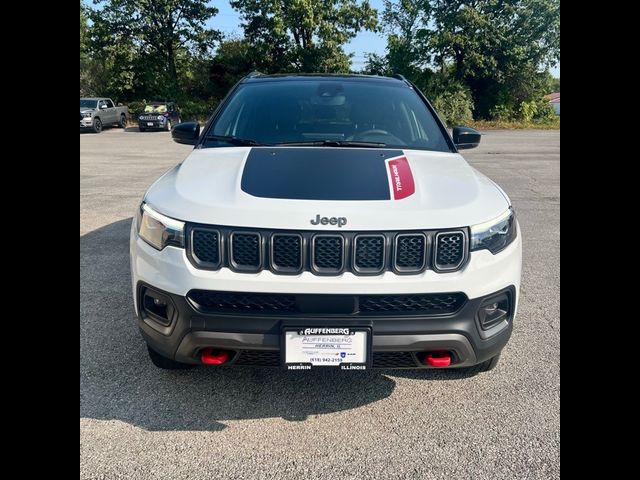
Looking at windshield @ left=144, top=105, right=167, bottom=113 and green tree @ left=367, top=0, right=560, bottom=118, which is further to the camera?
green tree @ left=367, top=0, right=560, bottom=118

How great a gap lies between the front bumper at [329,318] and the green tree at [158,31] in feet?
116

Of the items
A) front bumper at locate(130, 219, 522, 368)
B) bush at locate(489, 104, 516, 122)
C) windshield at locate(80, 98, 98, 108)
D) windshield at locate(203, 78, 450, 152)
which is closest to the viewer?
front bumper at locate(130, 219, 522, 368)

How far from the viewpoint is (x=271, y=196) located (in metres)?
2.22

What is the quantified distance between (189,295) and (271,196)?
1.85 ft

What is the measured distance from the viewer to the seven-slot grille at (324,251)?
2.07 metres

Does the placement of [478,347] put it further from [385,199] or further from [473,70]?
[473,70]

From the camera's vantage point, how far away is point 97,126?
1008 inches

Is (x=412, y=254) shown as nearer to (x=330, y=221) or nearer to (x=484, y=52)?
(x=330, y=221)

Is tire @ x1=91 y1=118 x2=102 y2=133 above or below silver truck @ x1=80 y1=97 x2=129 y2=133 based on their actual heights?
below

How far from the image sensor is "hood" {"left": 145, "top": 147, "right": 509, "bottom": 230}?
211 centimetres

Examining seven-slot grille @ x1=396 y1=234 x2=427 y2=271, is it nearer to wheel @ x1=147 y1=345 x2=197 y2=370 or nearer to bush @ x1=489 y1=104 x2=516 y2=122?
wheel @ x1=147 y1=345 x2=197 y2=370

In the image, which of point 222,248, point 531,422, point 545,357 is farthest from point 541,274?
point 222,248

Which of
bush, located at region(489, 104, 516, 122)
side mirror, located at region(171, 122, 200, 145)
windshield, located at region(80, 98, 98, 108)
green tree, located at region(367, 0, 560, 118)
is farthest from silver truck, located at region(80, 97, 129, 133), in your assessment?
bush, located at region(489, 104, 516, 122)

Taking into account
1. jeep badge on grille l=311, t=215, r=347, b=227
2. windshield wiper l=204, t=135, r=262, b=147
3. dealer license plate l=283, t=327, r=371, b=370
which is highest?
windshield wiper l=204, t=135, r=262, b=147
